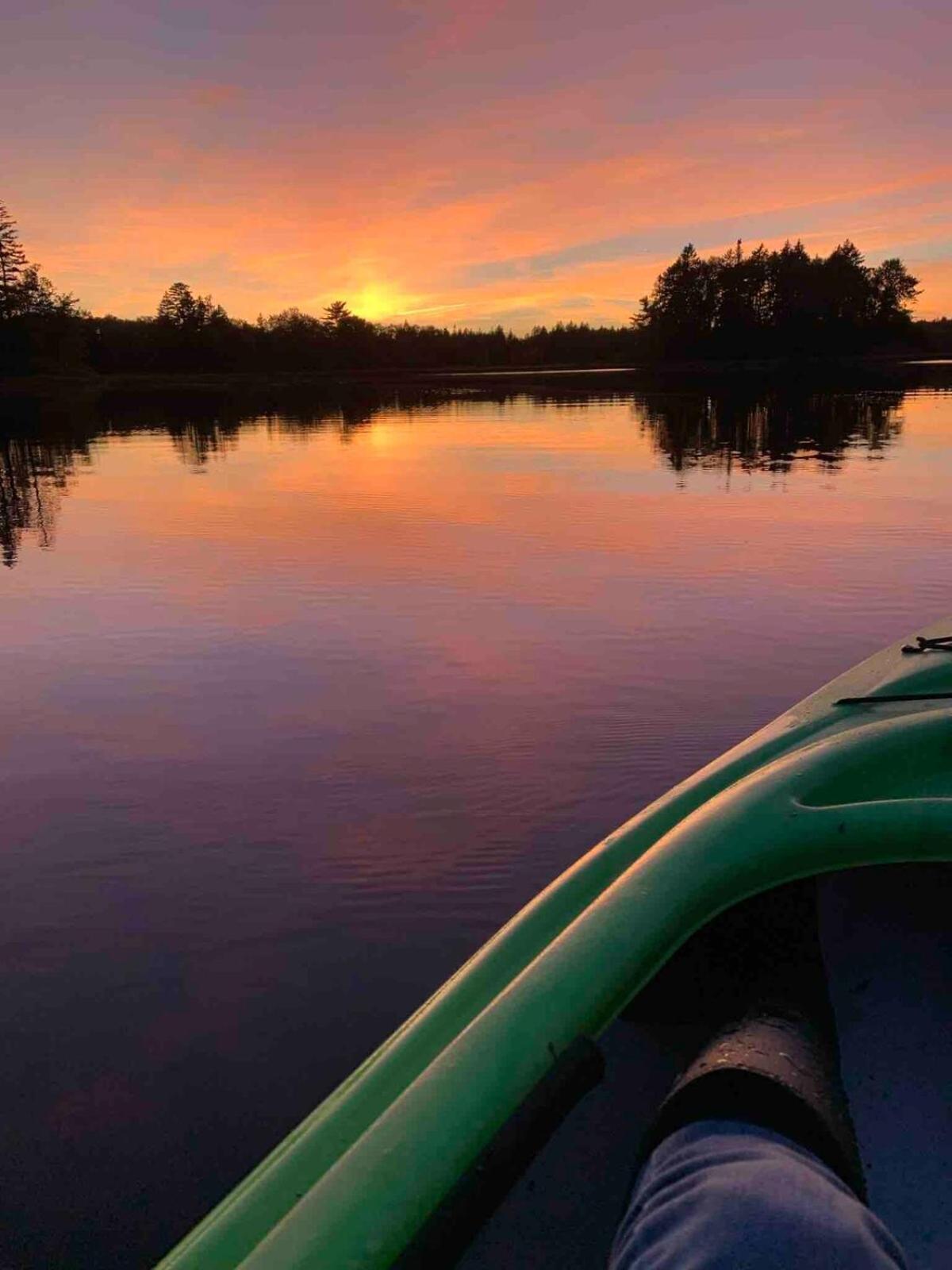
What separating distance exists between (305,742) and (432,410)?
33.7 metres

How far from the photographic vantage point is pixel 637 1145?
2031 millimetres

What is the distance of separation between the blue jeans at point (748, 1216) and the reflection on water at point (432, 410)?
9756mm

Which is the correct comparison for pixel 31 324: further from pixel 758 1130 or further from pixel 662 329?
pixel 758 1130

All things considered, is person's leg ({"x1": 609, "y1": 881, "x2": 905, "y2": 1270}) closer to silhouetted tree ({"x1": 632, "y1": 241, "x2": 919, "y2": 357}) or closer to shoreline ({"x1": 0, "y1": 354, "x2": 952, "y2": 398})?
shoreline ({"x1": 0, "y1": 354, "x2": 952, "y2": 398})

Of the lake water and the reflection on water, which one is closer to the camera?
the lake water

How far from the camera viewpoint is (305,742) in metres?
4.97

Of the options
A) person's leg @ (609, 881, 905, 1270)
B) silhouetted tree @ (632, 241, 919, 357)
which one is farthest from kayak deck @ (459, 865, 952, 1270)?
silhouetted tree @ (632, 241, 919, 357)

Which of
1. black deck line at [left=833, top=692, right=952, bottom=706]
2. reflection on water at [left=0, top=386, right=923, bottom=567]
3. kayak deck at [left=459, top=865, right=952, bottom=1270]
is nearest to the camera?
kayak deck at [left=459, top=865, right=952, bottom=1270]

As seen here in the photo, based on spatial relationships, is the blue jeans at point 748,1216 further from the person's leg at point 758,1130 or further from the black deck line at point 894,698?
the black deck line at point 894,698

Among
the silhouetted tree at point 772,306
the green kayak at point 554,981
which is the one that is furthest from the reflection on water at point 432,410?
the silhouetted tree at point 772,306

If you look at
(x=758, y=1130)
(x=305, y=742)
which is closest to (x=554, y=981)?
(x=758, y=1130)

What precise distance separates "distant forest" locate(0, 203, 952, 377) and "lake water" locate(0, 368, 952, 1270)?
7751cm

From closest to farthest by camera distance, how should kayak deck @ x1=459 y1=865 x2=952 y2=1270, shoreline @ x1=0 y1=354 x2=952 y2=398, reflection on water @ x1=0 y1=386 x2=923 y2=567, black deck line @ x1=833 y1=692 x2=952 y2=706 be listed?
kayak deck @ x1=459 y1=865 x2=952 y2=1270, black deck line @ x1=833 y1=692 x2=952 y2=706, reflection on water @ x1=0 y1=386 x2=923 y2=567, shoreline @ x1=0 y1=354 x2=952 y2=398

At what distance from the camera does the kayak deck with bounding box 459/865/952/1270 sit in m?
1.87
